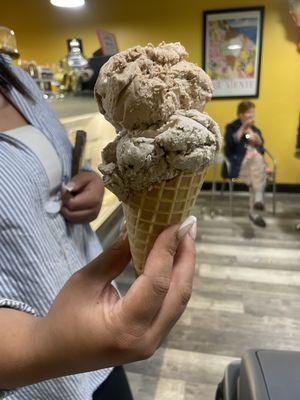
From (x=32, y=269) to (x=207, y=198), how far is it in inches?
161

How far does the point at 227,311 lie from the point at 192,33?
3.78m

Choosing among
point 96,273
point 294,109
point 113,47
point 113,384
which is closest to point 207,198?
point 294,109

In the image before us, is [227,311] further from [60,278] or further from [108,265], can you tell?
[108,265]

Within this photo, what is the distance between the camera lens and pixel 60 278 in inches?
31.0

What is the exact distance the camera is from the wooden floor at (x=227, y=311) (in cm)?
184

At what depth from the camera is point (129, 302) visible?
17.7 inches

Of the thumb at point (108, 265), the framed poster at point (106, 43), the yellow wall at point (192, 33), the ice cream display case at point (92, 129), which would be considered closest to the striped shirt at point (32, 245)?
the thumb at point (108, 265)

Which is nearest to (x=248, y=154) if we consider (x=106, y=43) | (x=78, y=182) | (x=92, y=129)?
(x=106, y=43)

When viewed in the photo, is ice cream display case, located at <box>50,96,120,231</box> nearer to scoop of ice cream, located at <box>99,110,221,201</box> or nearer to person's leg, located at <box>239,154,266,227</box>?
scoop of ice cream, located at <box>99,110,221,201</box>

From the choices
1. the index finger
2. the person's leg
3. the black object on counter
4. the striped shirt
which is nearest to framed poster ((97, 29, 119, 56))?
the black object on counter

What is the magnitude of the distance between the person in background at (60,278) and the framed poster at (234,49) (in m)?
4.07

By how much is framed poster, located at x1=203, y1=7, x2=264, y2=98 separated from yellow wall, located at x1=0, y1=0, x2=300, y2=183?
0.10 metres

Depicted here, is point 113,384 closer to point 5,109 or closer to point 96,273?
point 96,273

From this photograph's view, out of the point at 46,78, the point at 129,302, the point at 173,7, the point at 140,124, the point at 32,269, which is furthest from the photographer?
the point at 173,7
